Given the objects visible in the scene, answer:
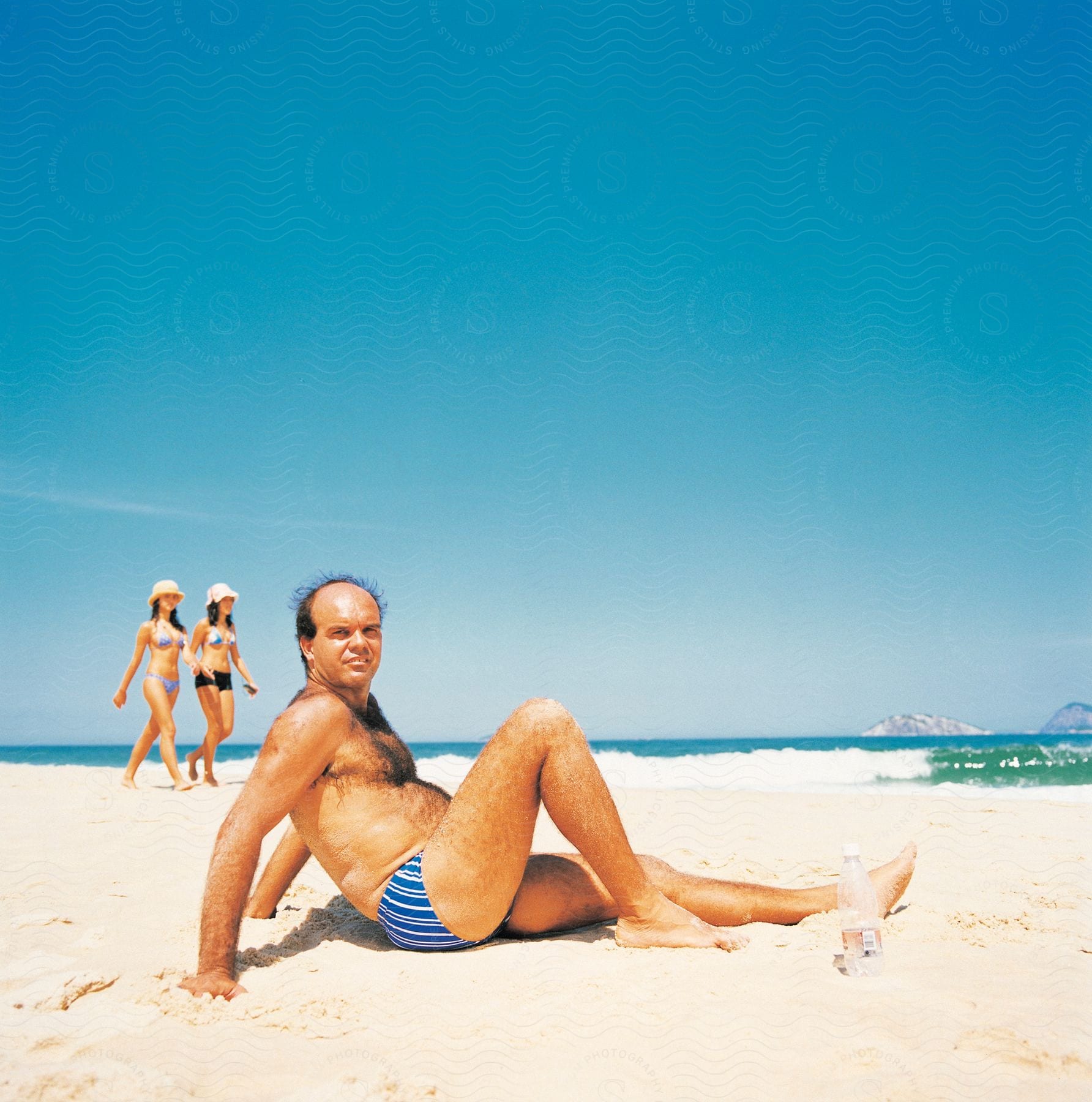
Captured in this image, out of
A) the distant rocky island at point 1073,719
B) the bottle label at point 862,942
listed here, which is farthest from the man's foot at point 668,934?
the distant rocky island at point 1073,719

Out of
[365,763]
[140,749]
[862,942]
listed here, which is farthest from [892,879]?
[140,749]

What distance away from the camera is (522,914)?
3.54 meters

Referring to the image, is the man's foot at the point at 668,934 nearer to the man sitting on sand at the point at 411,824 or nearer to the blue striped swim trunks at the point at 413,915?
the man sitting on sand at the point at 411,824

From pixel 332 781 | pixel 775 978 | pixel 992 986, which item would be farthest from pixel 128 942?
pixel 992 986

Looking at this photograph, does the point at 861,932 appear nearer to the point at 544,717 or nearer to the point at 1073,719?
the point at 544,717

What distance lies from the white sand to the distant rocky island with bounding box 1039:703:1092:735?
36356mm

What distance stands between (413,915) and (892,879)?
2.17 m

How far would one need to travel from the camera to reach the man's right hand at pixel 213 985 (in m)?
2.88

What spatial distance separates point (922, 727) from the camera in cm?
4091

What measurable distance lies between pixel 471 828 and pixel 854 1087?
55.6 inches

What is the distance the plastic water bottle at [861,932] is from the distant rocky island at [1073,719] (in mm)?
37585

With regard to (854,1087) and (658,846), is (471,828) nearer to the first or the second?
(854,1087)

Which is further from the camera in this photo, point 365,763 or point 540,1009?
point 365,763

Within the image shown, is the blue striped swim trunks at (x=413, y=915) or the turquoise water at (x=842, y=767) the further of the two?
the turquoise water at (x=842, y=767)
